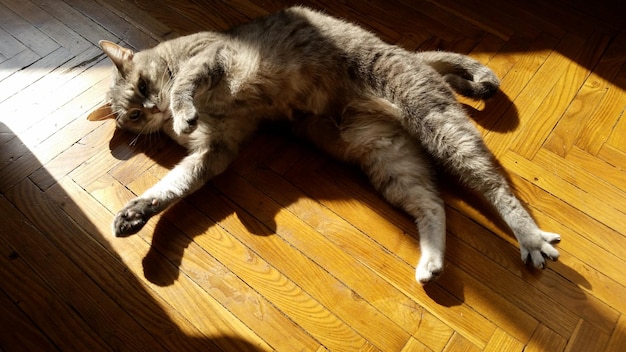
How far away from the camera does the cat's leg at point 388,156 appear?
137 centimetres

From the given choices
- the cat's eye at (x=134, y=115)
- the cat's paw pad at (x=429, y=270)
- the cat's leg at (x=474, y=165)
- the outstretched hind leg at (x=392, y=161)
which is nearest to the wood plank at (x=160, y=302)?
the cat's eye at (x=134, y=115)

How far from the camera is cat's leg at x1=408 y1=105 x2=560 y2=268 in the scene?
1.29 meters

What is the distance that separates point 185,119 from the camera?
52.1 inches

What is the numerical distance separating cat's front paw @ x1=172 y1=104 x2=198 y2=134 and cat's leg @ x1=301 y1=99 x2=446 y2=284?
1.25 feet

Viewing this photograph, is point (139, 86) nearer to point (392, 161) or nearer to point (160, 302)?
point (160, 302)

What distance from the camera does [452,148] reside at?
53.0 inches

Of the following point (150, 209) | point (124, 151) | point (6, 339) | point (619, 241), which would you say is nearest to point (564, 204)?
point (619, 241)

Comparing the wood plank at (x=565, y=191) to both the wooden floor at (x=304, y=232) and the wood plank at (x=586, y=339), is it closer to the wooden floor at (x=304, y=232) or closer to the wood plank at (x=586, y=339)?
the wooden floor at (x=304, y=232)

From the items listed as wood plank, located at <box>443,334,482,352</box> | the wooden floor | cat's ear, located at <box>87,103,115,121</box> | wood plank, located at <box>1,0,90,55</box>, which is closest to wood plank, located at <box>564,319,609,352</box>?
the wooden floor

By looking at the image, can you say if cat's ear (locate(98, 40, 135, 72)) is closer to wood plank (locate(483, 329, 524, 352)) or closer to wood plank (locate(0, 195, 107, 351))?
wood plank (locate(0, 195, 107, 351))

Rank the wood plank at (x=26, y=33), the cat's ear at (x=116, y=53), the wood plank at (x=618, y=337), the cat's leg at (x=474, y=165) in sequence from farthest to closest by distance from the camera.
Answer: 1. the wood plank at (x=26, y=33)
2. the cat's ear at (x=116, y=53)
3. the cat's leg at (x=474, y=165)
4. the wood plank at (x=618, y=337)

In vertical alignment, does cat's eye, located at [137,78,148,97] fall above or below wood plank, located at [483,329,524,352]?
above

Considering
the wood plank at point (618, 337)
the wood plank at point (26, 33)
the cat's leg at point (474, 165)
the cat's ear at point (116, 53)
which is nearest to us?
the wood plank at point (618, 337)

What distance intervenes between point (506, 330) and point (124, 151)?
1265 mm
